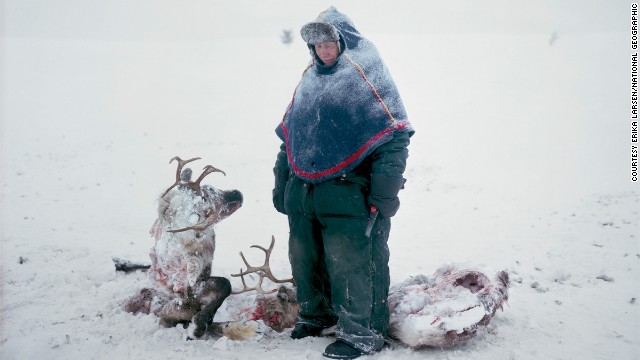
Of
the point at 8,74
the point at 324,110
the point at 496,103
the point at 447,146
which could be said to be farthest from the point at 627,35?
the point at 8,74

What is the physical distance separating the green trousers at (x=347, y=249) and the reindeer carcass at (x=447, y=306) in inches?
6.9

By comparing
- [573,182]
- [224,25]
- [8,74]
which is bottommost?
[573,182]

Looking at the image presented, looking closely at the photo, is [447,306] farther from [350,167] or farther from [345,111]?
[345,111]

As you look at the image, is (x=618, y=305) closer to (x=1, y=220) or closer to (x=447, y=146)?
(x=1, y=220)

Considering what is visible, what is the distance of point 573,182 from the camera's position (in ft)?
28.0

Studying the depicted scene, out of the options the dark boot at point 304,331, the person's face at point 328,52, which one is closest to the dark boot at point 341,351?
the dark boot at point 304,331

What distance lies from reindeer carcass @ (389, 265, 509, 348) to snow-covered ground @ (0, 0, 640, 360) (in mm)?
135

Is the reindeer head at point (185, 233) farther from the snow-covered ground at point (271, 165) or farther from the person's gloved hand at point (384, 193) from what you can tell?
the person's gloved hand at point (384, 193)

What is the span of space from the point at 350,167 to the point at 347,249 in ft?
1.68

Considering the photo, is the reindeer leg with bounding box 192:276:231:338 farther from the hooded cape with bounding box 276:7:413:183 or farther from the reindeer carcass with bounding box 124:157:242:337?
the hooded cape with bounding box 276:7:413:183

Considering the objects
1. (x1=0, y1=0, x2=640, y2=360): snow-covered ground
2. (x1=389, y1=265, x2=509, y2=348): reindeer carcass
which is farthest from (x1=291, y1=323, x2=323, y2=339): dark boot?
(x1=389, y1=265, x2=509, y2=348): reindeer carcass

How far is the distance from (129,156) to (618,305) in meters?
9.17

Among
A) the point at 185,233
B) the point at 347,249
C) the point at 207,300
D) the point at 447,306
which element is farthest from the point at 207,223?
the point at 447,306

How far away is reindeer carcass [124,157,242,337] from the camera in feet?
10.0
